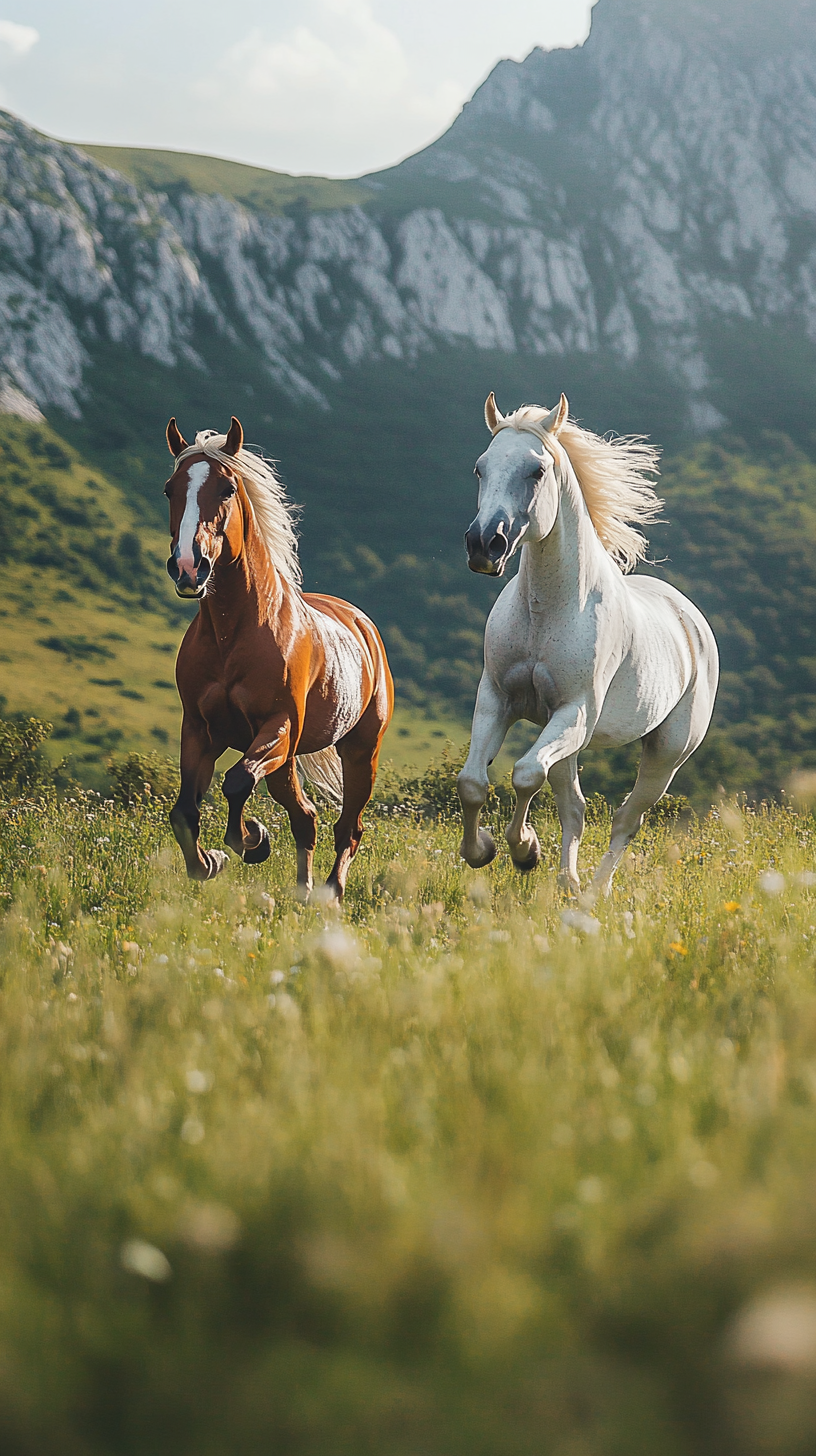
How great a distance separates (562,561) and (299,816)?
A: 120 inches

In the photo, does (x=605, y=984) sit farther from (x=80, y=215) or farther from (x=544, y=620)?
(x=80, y=215)

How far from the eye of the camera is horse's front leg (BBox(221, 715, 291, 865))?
20.7 feet

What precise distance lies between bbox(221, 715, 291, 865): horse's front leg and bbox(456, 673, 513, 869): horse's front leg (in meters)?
1.24

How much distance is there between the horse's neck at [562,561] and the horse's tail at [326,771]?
9.31 feet

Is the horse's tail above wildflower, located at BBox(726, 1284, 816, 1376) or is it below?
below

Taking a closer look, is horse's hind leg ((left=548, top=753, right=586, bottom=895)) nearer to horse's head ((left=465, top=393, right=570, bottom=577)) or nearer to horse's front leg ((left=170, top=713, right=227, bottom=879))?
horse's head ((left=465, top=393, right=570, bottom=577))

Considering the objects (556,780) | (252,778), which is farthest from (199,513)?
(556,780)

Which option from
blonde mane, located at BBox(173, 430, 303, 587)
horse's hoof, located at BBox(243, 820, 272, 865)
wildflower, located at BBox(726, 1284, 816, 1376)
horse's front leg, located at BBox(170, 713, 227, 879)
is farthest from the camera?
horse's hoof, located at BBox(243, 820, 272, 865)

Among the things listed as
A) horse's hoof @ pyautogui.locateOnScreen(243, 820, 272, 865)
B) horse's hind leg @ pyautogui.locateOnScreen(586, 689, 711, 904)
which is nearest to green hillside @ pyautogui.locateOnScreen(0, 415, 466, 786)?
horse's hind leg @ pyautogui.locateOnScreen(586, 689, 711, 904)

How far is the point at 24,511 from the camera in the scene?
135625 millimetres

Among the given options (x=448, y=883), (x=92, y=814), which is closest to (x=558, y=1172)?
(x=448, y=883)

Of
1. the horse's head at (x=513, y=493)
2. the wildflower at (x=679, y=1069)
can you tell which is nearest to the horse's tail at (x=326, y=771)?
the horse's head at (x=513, y=493)

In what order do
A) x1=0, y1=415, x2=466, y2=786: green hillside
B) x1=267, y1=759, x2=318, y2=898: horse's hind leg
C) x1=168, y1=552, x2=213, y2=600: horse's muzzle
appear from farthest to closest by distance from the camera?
1. x1=0, y1=415, x2=466, y2=786: green hillside
2. x1=267, y1=759, x2=318, y2=898: horse's hind leg
3. x1=168, y1=552, x2=213, y2=600: horse's muzzle

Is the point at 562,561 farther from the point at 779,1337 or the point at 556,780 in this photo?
the point at 779,1337
